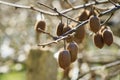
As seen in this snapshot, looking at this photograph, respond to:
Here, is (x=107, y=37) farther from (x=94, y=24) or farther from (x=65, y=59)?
(x=65, y=59)

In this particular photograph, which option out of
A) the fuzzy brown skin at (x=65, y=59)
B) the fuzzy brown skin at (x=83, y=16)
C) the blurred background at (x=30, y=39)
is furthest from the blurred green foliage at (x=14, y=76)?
the fuzzy brown skin at (x=65, y=59)

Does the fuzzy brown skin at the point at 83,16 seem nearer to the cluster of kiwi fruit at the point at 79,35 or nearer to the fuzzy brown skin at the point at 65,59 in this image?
the cluster of kiwi fruit at the point at 79,35

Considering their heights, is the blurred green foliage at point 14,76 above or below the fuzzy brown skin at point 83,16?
below

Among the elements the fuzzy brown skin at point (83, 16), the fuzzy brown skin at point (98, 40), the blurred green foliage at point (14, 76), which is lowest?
the blurred green foliage at point (14, 76)

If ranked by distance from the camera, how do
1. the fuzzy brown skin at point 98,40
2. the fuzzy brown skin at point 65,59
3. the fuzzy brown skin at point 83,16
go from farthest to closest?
the fuzzy brown skin at point 83,16 → the fuzzy brown skin at point 98,40 → the fuzzy brown skin at point 65,59

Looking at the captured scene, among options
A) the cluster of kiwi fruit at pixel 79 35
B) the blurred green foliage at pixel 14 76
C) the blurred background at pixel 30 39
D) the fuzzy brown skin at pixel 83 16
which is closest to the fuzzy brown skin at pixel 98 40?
the cluster of kiwi fruit at pixel 79 35

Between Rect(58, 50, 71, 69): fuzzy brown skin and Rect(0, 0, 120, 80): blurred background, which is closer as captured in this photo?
Rect(58, 50, 71, 69): fuzzy brown skin

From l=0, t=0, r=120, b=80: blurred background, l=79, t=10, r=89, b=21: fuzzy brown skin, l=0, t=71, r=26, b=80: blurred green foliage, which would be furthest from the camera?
l=0, t=71, r=26, b=80: blurred green foliage

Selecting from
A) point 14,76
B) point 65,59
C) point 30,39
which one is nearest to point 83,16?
point 65,59

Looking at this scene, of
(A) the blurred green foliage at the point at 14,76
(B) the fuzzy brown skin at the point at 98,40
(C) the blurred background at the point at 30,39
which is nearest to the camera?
(B) the fuzzy brown skin at the point at 98,40

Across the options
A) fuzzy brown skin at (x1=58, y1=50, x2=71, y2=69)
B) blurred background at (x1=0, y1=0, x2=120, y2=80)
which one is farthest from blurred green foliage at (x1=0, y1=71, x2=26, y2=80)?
fuzzy brown skin at (x1=58, y1=50, x2=71, y2=69)

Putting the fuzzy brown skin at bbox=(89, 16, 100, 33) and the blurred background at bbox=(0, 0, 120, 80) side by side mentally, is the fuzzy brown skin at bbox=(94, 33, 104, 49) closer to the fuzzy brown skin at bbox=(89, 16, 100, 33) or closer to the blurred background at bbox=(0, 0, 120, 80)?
the fuzzy brown skin at bbox=(89, 16, 100, 33)

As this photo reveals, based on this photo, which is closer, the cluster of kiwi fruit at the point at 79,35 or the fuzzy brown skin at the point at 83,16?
the cluster of kiwi fruit at the point at 79,35

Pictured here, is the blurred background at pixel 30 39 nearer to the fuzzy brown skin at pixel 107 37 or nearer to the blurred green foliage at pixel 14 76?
the blurred green foliage at pixel 14 76
